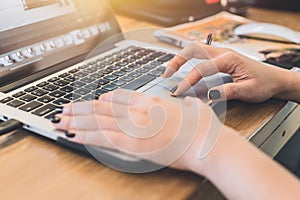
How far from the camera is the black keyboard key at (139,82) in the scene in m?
0.64

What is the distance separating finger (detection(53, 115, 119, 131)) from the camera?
1.63 ft

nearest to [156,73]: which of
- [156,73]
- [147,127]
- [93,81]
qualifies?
[156,73]

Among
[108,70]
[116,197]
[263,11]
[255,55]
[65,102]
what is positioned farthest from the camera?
[263,11]

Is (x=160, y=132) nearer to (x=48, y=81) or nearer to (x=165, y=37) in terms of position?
(x=48, y=81)

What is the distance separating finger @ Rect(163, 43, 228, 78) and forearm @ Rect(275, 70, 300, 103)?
0.33ft

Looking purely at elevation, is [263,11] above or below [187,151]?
below

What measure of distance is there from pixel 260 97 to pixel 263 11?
0.68 metres

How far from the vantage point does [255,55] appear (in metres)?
0.82

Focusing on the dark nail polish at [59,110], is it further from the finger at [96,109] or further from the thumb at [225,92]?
the thumb at [225,92]

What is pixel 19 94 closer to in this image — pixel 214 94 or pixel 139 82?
pixel 139 82

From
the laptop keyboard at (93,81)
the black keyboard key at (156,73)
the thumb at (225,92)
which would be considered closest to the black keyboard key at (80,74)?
the laptop keyboard at (93,81)

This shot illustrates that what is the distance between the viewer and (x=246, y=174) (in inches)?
18.2

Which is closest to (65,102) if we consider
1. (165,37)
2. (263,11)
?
(165,37)

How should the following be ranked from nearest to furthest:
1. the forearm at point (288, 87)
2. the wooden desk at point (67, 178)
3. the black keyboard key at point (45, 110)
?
the wooden desk at point (67, 178) < the black keyboard key at point (45, 110) < the forearm at point (288, 87)
